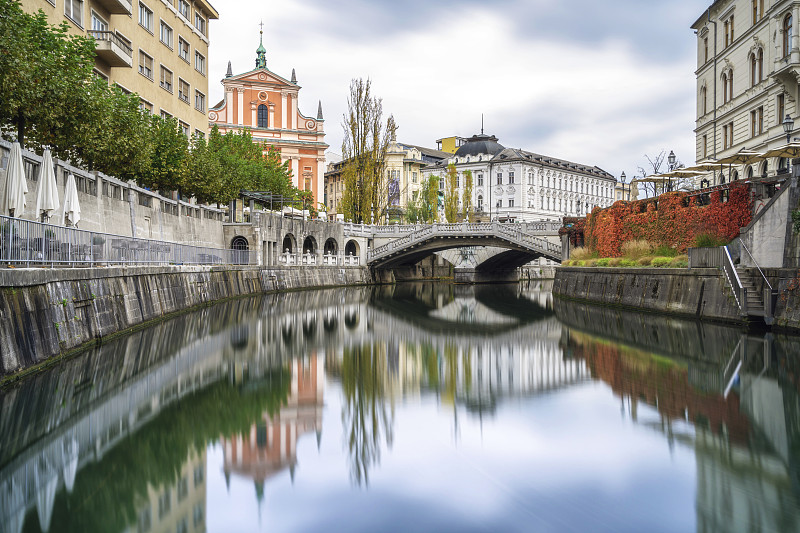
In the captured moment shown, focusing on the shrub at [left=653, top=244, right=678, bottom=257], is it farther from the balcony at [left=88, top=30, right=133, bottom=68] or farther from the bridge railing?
the balcony at [left=88, top=30, right=133, bottom=68]

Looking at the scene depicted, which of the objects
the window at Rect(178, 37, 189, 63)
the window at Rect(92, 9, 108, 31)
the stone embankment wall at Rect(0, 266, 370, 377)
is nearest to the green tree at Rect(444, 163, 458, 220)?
the window at Rect(178, 37, 189, 63)

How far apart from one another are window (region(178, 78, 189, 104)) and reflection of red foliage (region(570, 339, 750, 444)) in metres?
34.8

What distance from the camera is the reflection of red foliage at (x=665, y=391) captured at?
12227 millimetres

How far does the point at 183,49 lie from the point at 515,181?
72.2 meters

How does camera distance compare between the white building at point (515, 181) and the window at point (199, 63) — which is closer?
the window at point (199, 63)

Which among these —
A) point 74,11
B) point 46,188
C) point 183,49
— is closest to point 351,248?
point 183,49

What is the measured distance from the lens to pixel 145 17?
40.6 meters

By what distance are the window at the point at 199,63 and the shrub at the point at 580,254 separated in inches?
1125

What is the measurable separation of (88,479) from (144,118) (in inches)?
953

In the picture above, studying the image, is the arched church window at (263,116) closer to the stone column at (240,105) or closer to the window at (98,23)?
the stone column at (240,105)

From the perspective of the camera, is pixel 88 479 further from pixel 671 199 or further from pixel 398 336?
pixel 671 199

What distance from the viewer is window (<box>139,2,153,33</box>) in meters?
39.9

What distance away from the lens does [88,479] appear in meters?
8.88

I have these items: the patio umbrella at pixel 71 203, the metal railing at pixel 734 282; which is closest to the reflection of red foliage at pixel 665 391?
the metal railing at pixel 734 282
